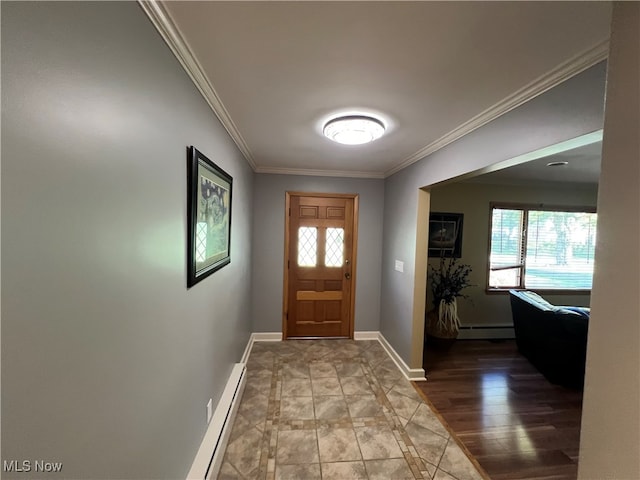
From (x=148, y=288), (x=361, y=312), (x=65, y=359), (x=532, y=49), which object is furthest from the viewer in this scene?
(x=361, y=312)

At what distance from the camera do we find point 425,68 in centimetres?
129

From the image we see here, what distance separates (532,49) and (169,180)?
65.4 inches

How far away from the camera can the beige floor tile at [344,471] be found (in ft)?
5.52

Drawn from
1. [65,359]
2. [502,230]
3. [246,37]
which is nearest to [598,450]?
[65,359]

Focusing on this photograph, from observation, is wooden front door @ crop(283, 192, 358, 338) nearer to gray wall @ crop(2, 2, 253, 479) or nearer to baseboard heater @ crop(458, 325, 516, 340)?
baseboard heater @ crop(458, 325, 516, 340)

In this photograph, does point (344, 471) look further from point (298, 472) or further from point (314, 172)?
point (314, 172)

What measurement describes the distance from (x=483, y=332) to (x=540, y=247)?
1.63 m

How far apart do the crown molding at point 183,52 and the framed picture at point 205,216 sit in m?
0.36

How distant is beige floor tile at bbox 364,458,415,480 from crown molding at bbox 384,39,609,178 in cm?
236

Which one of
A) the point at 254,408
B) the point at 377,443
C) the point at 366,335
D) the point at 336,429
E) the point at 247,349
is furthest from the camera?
the point at 366,335

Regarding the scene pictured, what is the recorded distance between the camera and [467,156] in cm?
199

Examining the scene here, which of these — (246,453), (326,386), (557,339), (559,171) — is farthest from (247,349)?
(559,171)

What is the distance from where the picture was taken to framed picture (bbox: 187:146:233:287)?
4.55ft

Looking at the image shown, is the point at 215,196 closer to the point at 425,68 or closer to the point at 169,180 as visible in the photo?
the point at 169,180
